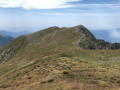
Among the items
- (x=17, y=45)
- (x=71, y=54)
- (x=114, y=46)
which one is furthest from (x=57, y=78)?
(x=114, y=46)

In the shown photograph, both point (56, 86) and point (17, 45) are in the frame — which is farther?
point (17, 45)

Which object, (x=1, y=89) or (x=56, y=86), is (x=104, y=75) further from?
(x=1, y=89)

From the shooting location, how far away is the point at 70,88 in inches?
626

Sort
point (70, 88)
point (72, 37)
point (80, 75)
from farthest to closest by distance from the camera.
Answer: point (72, 37) → point (80, 75) → point (70, 88)

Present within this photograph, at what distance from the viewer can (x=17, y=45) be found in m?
107

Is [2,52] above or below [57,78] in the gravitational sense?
below

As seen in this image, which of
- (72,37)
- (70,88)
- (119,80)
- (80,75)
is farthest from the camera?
(72,37)

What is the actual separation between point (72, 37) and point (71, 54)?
36.7 meters

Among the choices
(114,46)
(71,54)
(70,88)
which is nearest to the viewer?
(70,88)

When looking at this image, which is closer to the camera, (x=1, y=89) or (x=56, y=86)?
(x=56, y=86)

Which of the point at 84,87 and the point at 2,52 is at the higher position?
the point at 84,87

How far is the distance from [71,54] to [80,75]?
20950mm

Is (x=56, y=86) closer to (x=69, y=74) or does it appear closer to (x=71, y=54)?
(x=69, y=74)

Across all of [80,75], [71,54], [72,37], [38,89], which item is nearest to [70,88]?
[38,89]
